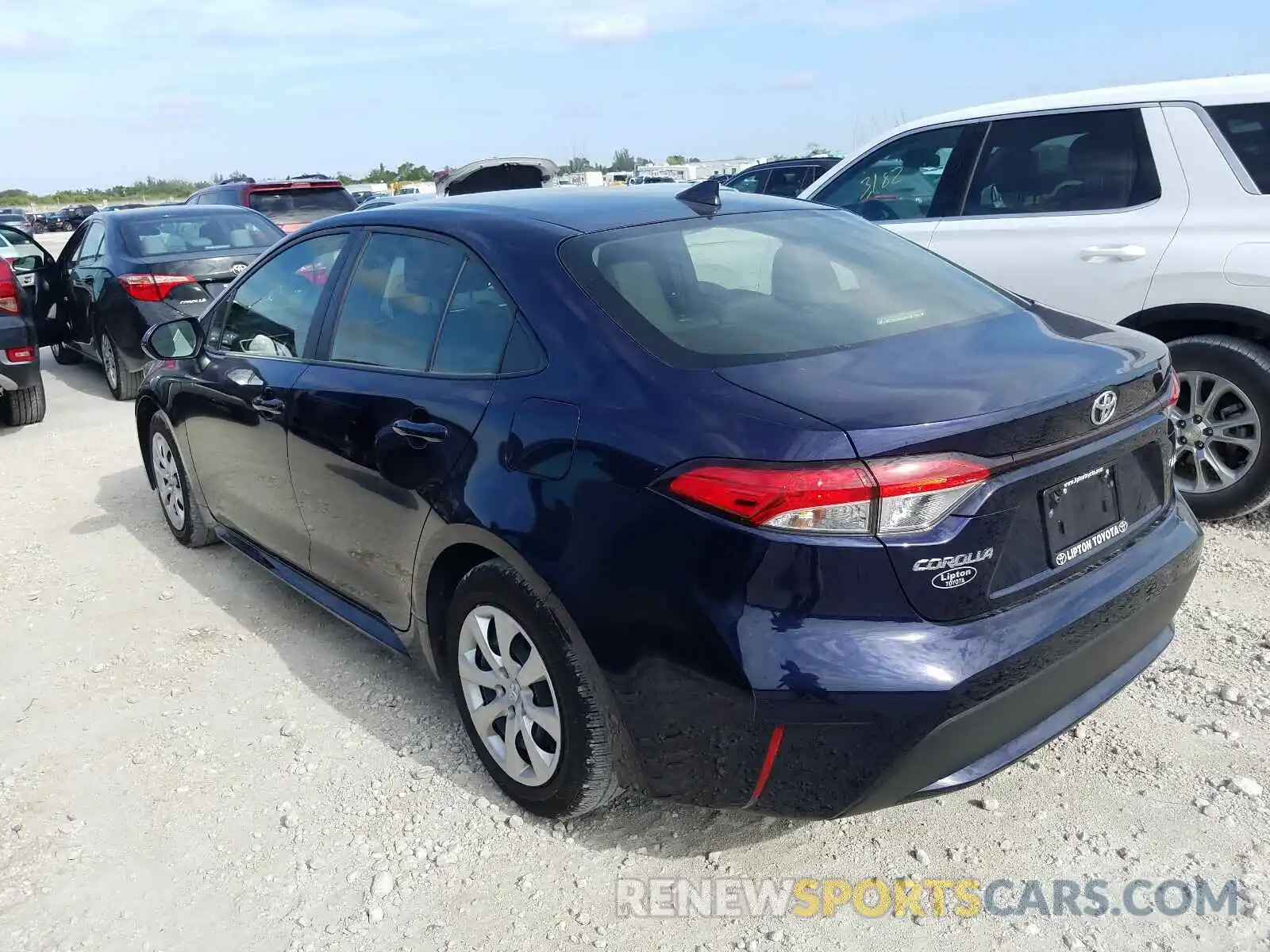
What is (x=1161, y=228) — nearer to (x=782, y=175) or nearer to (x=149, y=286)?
(x=149, y=286)

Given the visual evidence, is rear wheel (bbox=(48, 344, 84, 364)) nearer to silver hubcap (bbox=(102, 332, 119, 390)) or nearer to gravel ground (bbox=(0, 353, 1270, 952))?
silver hubcap (bbox=(102, 332, 119, 390))

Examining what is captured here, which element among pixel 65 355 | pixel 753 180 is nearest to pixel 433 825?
pixel 65 355

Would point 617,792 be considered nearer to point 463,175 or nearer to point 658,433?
point 658,433

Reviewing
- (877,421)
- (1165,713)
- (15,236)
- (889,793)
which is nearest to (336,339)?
(877,421)

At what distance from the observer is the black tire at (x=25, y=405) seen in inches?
304

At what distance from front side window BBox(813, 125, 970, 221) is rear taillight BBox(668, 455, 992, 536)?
368 cm

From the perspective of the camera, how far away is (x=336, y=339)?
3412 millimetres

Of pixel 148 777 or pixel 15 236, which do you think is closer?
pixel 148 777

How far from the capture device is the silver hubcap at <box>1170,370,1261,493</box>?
4289mm

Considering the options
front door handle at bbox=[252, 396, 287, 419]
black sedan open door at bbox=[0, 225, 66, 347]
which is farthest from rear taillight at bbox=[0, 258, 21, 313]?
front door handle at bbox=[252, 396, 287, 419]

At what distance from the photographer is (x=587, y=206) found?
3.09 m

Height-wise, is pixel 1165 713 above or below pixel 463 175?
below

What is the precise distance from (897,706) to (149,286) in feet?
24.8

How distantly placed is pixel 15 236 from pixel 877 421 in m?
10.7
